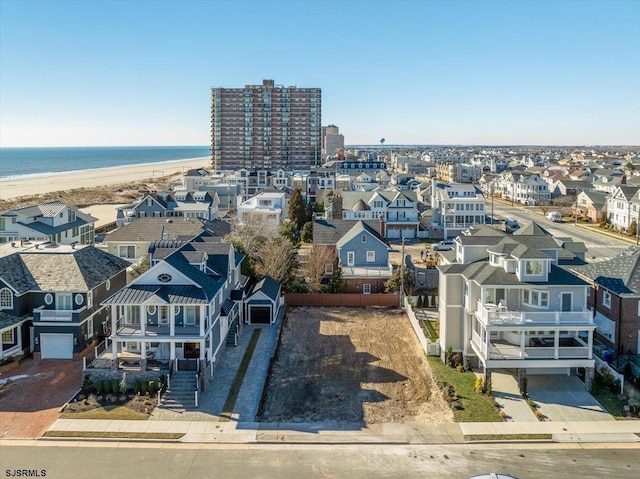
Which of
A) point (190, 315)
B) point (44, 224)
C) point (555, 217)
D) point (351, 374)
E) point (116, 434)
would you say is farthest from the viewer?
point (555, 217)

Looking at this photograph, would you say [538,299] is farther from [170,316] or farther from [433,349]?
[170,316]

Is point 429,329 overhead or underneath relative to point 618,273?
underneath

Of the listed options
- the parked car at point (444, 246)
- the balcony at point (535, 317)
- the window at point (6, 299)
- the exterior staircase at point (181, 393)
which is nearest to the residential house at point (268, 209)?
the parked car at point (444, 246)

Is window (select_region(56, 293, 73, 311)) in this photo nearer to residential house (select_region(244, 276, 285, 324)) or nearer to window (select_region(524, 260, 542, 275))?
residential house (select_region(244, 276, 285, 324))

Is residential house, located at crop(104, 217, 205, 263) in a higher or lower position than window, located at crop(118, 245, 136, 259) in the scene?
higher

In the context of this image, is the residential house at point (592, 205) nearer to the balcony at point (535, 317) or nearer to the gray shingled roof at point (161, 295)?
the balcony at point (535, 317)

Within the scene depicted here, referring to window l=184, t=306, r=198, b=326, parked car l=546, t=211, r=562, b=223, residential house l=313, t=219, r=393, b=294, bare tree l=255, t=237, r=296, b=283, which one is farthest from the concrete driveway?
parked car l=546, t=211, r=562, b=223

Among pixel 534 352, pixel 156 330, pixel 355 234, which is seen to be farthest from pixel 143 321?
pixel 355 234
